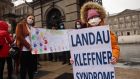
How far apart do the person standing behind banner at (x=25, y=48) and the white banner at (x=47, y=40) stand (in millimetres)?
291

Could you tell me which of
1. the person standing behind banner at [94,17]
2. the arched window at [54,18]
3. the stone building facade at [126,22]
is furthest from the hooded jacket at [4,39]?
the stone building facade at [126,22]

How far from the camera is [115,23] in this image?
383 ft

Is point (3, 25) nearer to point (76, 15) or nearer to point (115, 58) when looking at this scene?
point (115, 58)

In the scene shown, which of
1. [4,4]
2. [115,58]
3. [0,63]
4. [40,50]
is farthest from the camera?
[4,4]

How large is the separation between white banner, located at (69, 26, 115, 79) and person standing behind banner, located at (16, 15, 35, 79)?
7.42 ft

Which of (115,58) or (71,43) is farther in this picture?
(71,43)

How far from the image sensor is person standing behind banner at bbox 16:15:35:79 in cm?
599

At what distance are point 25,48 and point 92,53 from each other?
2561mm

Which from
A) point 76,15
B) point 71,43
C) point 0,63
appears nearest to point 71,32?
point 71,43

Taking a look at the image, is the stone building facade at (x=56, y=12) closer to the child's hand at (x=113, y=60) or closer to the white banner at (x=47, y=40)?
the white banner at (x=47, y=40)

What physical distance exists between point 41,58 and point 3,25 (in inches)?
297

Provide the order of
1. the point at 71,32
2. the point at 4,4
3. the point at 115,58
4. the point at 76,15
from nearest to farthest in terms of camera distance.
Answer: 1. the point at 115,58
2. the point at 71,32
3. the point at 76,15
4. the point at 4,4

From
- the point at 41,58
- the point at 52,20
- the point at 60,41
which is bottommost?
the point at 41,58

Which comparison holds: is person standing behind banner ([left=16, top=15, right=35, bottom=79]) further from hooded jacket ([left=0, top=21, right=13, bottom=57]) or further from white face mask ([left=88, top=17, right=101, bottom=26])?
white face mask ([left=88, top=17, right=101, bottom=26])
